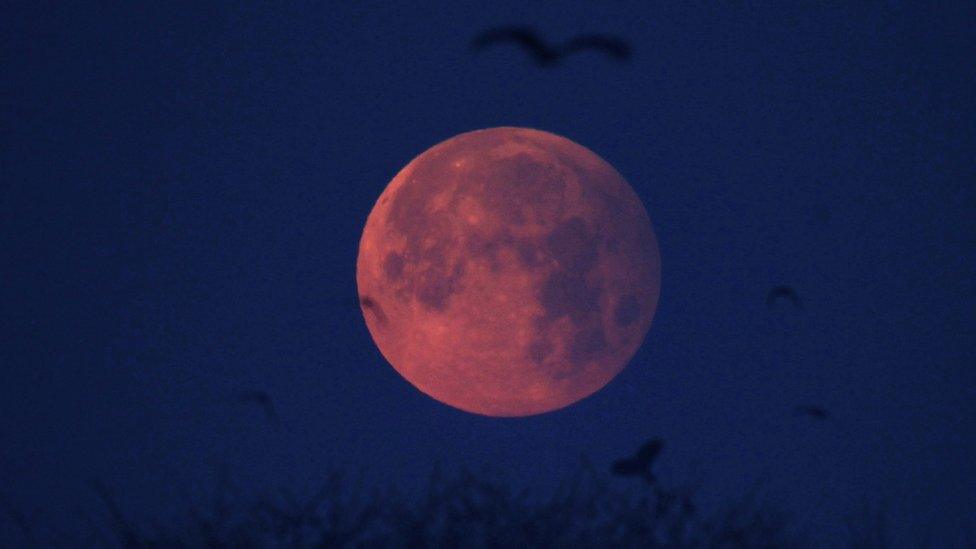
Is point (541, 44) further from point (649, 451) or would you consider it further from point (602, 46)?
point (649, 451)

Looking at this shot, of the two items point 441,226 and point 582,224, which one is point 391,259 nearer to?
point 441,226

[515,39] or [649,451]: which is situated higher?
[515,39]

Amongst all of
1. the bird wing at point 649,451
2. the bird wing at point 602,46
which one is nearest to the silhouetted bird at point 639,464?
the bird wing at point 649,451

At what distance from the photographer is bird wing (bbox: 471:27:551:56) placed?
8.75 meters

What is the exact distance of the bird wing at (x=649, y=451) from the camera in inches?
399

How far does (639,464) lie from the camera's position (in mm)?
10109

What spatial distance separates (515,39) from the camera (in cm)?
901

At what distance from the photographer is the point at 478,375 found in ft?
28.5

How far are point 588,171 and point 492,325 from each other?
228cm

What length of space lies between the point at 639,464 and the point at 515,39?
18.4ft

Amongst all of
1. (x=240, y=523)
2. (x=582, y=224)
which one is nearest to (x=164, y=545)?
(x=240, y=523)

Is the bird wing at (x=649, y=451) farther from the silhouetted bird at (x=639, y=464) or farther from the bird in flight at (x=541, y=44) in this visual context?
the bird in flight at (x=541, y=44)

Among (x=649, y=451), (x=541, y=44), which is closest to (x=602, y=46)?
(x=541, y=44)

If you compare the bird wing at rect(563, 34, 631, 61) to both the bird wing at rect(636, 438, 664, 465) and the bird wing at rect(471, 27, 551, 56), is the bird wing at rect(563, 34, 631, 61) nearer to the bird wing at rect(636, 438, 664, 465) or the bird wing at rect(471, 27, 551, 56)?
the bird wing at rect(471, 27, 551, 56)
